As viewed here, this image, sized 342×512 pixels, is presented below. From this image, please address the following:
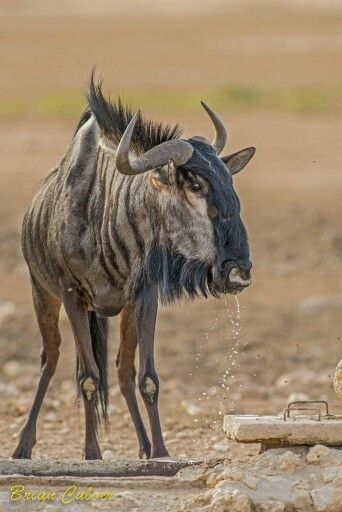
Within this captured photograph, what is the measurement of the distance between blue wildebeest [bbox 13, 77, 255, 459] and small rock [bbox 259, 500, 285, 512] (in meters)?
1.87

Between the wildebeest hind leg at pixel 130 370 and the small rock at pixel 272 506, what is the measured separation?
2.73 m

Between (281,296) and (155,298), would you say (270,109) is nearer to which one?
(281,296)

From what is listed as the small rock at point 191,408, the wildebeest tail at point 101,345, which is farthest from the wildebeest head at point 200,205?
the small rock at point 191,408

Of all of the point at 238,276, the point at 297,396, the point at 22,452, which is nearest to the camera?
the point at 238,276

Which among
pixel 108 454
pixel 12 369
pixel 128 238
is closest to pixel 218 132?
pixel 128 238

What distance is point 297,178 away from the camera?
2716 cm

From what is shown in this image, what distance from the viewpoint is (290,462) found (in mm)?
8359

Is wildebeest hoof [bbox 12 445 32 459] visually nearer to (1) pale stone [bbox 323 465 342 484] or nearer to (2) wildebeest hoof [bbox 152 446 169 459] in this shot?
(2) wildebeest hoof [bbox 152 446 169 459]

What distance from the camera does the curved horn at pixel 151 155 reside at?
32.4 ft

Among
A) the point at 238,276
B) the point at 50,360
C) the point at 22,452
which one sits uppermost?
the point at 238,276

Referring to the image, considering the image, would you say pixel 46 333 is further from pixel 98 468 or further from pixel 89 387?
pixel 98 468

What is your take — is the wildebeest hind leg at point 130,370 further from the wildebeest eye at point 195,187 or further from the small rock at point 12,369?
the small rock at point 12,369

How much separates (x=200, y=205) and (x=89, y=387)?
4.62ft

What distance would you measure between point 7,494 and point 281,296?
10549 mm
